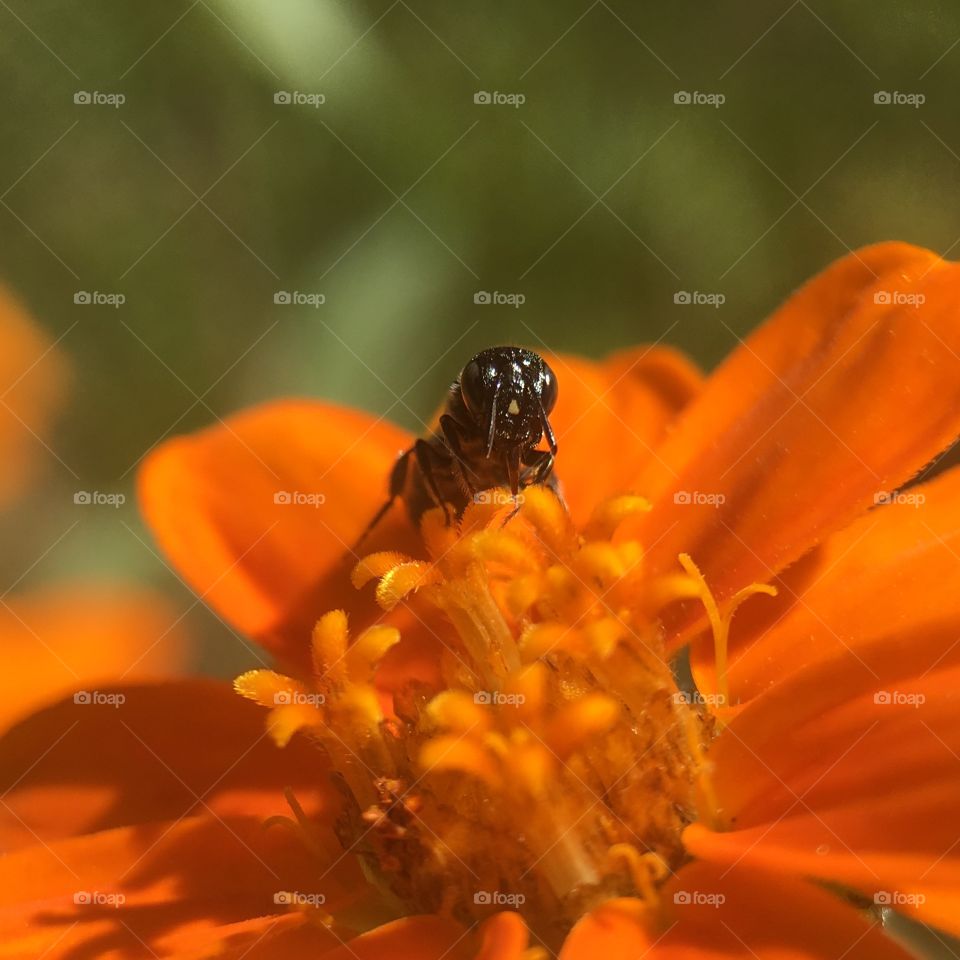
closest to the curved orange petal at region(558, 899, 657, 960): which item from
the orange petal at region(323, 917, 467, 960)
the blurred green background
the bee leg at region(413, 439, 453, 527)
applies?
the orange petal at region(323, 917, 467, 960)

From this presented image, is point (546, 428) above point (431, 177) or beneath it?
beneath

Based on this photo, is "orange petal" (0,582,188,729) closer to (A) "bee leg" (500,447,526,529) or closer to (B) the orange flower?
(B) the orange flower

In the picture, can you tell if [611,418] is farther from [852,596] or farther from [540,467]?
[852,596]

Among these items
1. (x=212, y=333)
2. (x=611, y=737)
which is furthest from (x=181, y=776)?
(x=212, y=333)

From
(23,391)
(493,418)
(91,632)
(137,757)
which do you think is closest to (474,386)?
(493,418)

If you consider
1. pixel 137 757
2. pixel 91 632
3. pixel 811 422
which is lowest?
pixel 137 757

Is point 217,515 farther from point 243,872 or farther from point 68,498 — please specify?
point 68,498

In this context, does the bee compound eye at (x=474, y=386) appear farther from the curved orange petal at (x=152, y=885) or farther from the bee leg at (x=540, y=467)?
the curved orange petal at (x=152, y=885)
